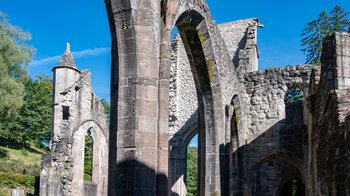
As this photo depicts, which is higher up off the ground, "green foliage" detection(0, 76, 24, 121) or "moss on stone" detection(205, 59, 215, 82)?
"green foliage" detection(0, 76, 24, 121)

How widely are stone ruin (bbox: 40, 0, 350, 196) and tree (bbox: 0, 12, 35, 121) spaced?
17.3 ft

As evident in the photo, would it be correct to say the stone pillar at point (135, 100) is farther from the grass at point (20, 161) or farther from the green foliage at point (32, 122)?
the green foliage at point (32, 122)

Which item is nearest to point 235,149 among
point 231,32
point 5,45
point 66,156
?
point 66,156

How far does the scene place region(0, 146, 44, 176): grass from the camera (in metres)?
21.8

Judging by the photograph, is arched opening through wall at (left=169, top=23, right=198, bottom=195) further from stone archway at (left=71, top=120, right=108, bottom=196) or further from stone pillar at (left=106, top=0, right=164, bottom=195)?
stone pillar at (left=106, top=0, right=164, bottom=195)

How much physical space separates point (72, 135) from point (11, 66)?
789cm

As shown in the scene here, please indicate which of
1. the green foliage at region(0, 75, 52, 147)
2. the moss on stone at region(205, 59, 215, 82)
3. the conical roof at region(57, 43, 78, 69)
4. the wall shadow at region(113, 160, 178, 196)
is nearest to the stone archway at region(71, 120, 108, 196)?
the conical roof at region(57, 43, 78, 69)

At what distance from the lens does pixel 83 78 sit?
689 inches

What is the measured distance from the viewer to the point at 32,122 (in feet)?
96.6

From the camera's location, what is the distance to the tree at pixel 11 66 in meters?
20.9

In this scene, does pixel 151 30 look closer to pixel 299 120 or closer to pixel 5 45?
pixel 299 120

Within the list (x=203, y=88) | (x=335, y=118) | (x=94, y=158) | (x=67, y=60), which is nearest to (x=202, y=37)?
(x=203, y=88)

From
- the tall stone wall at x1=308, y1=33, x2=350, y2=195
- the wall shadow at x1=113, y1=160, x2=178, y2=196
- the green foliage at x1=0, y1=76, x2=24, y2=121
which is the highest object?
the green foliage at x1=0, y1=76, x2=24, y2=121

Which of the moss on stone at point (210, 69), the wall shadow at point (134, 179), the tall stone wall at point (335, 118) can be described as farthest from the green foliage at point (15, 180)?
the wall shadow at point (134, 179)
